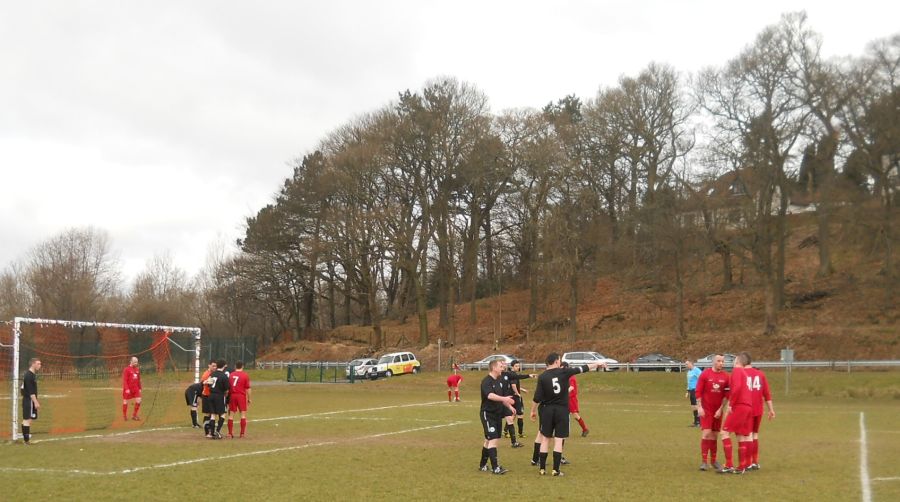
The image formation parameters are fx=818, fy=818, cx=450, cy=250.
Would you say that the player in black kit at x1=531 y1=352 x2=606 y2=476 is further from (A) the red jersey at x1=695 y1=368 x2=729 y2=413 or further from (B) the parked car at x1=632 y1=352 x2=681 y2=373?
(B) the parked car at x1=632 y1=352 x2=681 y2=373

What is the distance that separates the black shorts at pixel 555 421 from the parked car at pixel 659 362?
34.6 metres

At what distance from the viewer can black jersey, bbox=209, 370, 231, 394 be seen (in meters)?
18.6

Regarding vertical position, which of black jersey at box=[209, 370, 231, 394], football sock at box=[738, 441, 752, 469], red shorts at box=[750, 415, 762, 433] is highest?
black jersey at box=[209, 370, 231, 394]

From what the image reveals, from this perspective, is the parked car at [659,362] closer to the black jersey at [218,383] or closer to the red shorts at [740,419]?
the black jersey at [218,383]

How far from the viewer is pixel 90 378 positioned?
37156 millimetres

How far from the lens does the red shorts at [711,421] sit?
13.2 m

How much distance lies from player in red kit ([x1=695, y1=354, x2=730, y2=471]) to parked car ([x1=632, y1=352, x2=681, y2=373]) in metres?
33.1

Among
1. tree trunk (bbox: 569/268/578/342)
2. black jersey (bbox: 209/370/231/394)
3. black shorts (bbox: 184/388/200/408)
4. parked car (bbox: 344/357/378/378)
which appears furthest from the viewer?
parked car (bbox: 344/357/378/378)

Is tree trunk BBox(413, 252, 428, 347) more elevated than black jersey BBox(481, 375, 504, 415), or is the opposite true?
tree trunk BBox(413, 252, 428, 347)

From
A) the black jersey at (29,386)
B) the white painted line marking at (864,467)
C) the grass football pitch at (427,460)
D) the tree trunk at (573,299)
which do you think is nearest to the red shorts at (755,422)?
the grass football pitch at (427,460)

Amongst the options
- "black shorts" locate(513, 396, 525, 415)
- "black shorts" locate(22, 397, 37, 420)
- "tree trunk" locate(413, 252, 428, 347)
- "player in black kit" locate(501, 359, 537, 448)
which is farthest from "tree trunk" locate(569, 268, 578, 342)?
"black shorts" locate(22, 397, 37, 420)

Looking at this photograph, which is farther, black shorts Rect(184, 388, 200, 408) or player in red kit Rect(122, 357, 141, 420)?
player in red kit Rect(122, 357, 141, 420)

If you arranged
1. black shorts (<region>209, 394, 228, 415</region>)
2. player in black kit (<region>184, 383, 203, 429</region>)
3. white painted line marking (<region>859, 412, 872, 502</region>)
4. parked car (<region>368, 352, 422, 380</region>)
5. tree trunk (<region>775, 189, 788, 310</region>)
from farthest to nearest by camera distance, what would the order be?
parked car (<region>368, 352, 422, 380</region>) < tree trunk (<region>775, 189, 788, 310</region>) < player in black kit (<region>184, 383, 203, 429</region>) < black shorts (<region>209, 394, 228, 415</region>) < white painted line marking (<region>859, 412, 872, 502</region>)

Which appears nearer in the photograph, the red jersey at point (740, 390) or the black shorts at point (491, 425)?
the red jersey at point (740, 390)
